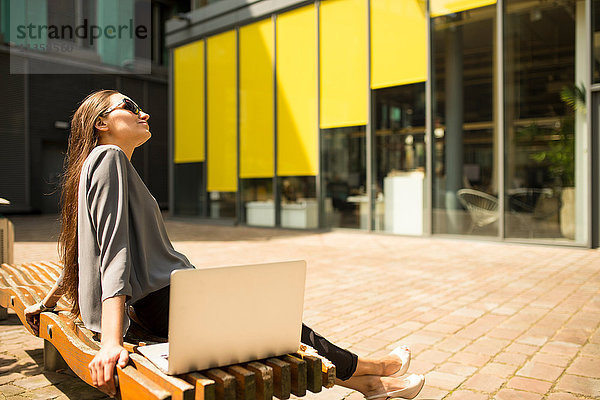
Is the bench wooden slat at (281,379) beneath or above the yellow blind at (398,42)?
beneath

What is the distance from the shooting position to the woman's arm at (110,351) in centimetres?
170

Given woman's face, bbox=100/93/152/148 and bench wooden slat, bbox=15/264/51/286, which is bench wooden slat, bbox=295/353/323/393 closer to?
woman's face, bbox=100/93/152/148

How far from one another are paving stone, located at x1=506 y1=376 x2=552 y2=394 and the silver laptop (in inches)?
64.1

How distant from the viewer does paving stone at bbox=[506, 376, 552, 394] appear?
2830 mm

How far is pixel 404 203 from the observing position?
1079 centimetres

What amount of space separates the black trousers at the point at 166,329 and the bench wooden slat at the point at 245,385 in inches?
22.6

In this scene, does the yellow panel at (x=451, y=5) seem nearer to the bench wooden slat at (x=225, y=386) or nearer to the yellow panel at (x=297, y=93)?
the yellow panel at (x=297, y=93)

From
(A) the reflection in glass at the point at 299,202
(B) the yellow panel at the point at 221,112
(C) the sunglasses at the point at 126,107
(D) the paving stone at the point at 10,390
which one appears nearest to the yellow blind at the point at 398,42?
(A) the reflection in glass at the point at 299,202

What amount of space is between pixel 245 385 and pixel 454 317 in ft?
10.3

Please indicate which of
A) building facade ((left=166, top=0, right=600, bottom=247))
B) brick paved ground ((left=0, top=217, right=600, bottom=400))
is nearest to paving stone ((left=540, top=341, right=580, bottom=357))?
brick paved ground ((left=0, top=217, right=600, bottom=400))

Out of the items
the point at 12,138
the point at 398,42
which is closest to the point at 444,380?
the point at 398,42

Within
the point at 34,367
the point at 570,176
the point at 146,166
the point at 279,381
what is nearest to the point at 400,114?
the point at 570,176

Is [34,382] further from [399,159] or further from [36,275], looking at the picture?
[399,159]

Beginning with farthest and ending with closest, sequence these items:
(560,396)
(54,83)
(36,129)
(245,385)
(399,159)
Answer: (54,83), (36,129), (399,159), (560,396), (245,385)
